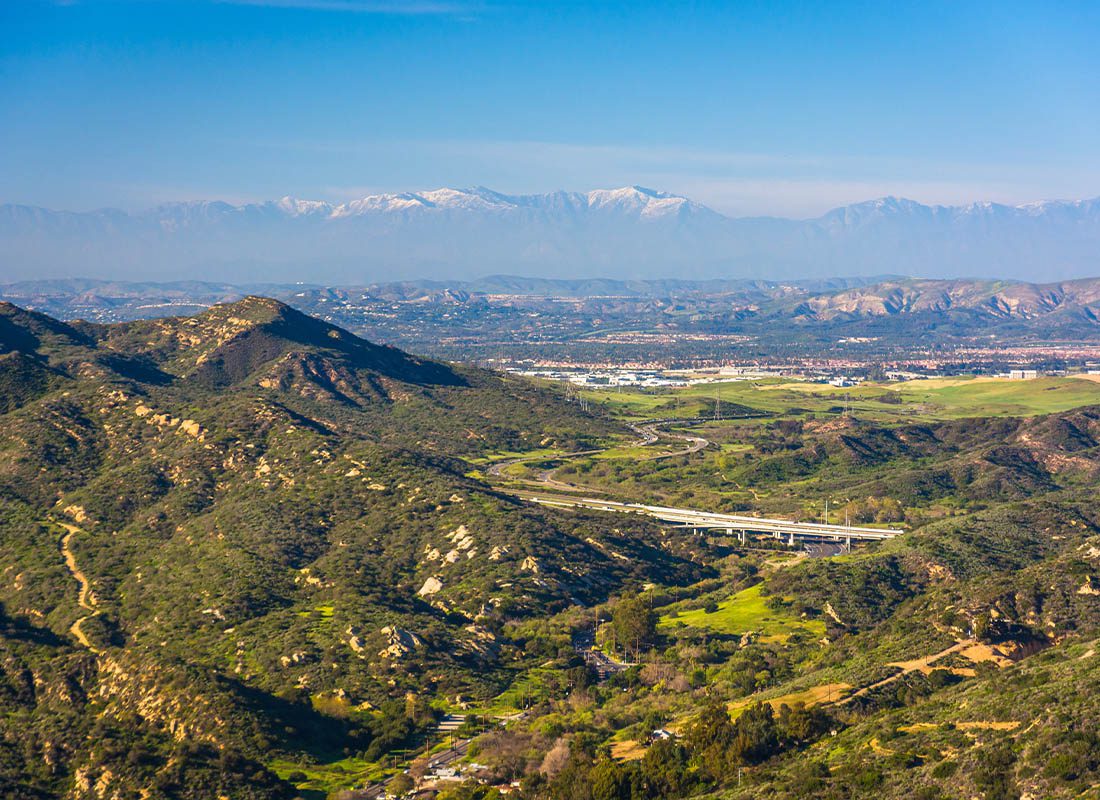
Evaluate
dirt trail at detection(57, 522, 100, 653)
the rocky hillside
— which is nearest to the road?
the rocky hillside

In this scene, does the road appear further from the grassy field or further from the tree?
the grassy field

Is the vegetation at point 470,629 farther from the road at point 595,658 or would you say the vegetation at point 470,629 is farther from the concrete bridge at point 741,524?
the concrete bridge at point 741,524

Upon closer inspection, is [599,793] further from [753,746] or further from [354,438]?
[354,438]

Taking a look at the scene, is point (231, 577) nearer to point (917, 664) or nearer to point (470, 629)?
point (470, 629)

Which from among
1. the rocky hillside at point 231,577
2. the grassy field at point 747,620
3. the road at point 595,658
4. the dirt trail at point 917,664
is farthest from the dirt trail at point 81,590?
the dirt trail at point 917,664

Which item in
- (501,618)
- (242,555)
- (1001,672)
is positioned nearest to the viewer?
(1001,672)

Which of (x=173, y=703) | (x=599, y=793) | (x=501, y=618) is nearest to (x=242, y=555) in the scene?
(x=501, y=618)

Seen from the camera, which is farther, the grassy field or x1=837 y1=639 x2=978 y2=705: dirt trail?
the grassy field
